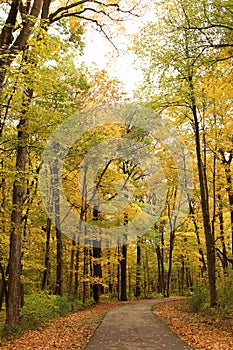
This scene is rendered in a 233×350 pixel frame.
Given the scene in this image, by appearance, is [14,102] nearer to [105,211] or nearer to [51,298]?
[51,298]

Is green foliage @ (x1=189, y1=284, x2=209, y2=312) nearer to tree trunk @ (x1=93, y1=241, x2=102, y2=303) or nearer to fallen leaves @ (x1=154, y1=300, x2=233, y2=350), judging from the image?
fallen leaves @ (x1=154, y1=300, x2=233, y2=350)

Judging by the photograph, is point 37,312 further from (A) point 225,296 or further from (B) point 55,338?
(A) point 225,296

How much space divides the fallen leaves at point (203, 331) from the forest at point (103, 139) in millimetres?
1714

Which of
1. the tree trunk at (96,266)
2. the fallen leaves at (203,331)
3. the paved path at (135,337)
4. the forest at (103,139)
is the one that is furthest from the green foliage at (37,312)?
the fallen leaves at (203,331)

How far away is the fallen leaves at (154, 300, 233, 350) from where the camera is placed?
25.5ft

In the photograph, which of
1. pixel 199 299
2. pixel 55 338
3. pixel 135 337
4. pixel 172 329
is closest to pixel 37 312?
pixel 55 338

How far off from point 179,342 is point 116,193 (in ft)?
50.3

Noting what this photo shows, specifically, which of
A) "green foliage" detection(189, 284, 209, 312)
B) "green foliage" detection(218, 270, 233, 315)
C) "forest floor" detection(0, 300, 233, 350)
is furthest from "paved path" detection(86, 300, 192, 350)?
"green foliage" detection(189, 284, 209, 312)

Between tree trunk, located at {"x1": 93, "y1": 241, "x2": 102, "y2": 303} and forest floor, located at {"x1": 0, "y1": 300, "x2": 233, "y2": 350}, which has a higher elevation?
tree trunk, located at {"x1": 93, "y1": 241, "x2": 102, "y2": 303}

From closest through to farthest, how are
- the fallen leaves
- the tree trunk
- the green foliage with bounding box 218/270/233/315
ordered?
the fallen leaves < the green foliage with bounding box 218/270/233/315 < the tree trunk

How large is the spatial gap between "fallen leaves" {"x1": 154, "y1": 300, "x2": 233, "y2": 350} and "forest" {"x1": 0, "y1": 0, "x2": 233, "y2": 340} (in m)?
1.71

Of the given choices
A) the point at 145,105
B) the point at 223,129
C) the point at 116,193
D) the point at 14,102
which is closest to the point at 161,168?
the point at 116,193

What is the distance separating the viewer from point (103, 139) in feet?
50.3

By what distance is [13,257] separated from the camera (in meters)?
11.1
